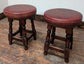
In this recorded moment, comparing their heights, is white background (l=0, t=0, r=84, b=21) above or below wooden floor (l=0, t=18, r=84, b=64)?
above

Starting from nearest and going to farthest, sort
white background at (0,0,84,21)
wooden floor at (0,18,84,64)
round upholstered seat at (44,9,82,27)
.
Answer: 1. round upholstered seat at (44,9,82,27)
2. wooden floor at (0,18,84,64)
3. white background at (0,0,84,21)

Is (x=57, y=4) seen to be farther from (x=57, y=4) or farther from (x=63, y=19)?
(x=63, y=19)

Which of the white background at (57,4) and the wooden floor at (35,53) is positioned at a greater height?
the white background at (57,4)

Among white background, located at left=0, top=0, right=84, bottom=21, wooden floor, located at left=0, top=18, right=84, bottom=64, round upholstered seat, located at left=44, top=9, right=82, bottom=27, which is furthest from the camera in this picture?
white background, located at left=0, top=0, right=84, bottom=21

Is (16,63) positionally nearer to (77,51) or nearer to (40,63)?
(40,63)

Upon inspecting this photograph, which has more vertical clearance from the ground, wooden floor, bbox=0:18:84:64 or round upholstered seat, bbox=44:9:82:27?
round upholstered seat, bbox=44:9:82:27

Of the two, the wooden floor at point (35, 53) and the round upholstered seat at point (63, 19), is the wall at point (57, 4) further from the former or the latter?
the round upholstered seat at point (63, 19)

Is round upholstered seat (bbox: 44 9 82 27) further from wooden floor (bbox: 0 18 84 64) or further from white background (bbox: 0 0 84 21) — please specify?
white background (bbox: 0 0 84 21)

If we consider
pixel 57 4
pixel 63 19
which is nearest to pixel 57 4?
pixel 57 4

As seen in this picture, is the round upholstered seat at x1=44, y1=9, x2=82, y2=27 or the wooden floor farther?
the wooden floor

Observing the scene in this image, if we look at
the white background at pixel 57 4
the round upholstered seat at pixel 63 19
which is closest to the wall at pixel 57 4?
the white background at pixel 57 4

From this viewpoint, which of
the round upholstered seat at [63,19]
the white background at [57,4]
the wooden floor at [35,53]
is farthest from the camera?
the white background at [57,4]

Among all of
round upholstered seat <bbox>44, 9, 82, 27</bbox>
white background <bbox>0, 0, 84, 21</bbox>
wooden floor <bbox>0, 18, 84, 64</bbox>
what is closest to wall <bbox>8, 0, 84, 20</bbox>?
white background <bbox>0, 0, 84, 21</bbox>

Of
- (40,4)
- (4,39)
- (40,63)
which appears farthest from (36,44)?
(40,4)
